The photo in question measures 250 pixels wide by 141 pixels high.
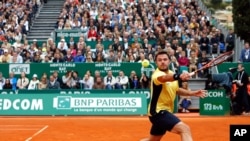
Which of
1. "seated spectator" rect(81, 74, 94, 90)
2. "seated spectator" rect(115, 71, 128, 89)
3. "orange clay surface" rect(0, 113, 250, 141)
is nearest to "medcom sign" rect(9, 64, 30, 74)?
"seated spectator" rect(81, 74, 94, 90)

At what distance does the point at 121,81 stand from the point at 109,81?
493 millimetres

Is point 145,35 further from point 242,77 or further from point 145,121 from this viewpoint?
point 145,121

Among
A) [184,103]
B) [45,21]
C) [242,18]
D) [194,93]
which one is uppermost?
[45,21]

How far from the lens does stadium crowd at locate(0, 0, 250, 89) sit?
Answer: 25766mm

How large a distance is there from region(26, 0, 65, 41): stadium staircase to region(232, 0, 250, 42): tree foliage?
1037 centimetres

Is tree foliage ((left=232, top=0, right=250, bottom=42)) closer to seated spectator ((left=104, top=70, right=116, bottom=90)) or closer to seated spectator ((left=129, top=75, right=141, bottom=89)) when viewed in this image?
seated spectator ((left=129, top=75, right=141, bottom=89))

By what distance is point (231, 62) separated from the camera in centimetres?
2595

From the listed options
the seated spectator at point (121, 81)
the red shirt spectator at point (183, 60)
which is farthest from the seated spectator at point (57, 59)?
the red shirt spectator at point (183, 60)

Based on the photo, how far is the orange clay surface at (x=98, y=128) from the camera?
1547cm

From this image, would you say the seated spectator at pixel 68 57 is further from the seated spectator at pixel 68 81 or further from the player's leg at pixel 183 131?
the player's leg at pixel 183 131

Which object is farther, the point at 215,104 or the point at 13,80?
the point at 13,80

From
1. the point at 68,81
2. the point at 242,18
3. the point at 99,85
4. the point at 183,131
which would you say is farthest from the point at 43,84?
the point at 183,131

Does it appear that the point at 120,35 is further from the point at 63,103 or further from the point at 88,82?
the point at 63,103

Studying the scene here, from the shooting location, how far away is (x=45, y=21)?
3512 centimetres
